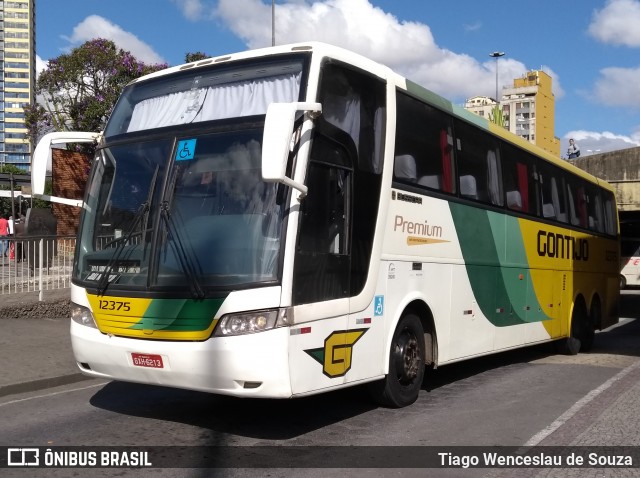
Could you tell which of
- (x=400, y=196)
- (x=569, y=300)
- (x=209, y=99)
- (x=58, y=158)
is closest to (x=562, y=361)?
(x=569, y=300)

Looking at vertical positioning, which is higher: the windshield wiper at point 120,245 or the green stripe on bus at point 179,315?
the windshield wiper at point 120,245

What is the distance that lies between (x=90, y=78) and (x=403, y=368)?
20278mm

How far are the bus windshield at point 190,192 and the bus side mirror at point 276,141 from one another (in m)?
0.62

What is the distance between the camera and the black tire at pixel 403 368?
22.1 ft

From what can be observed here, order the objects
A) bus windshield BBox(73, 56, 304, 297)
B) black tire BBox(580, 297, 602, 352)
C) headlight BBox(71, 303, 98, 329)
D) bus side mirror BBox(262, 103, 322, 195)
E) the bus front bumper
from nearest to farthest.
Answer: bus side mirror BBox(262, 103, 322, 195) < the bus front bumper < bus windshield BBox(73, 56, 304, 297) < headlight BBox(71, 303, 98, 329) < black tire BBox(580, 297, 602, 352)

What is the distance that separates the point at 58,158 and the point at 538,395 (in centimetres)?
1663

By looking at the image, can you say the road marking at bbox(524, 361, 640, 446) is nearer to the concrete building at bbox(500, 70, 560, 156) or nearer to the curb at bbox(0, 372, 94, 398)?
the curb at bbox(0, 372, 94, 398)

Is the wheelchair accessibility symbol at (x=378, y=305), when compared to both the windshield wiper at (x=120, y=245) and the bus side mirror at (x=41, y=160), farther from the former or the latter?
the bus side mirror at (x=41, y=160)

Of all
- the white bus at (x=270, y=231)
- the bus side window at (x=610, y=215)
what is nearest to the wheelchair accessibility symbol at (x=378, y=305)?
the white bus at (x=270, y=231)

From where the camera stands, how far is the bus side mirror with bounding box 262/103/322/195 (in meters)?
4.75

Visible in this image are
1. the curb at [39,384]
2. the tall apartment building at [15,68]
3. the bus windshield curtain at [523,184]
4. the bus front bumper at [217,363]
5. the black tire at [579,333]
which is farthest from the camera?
the tall apartment building at [15,68]

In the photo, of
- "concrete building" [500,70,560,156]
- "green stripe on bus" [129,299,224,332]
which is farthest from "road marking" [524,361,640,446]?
"concrete building" [500,70,560,156]

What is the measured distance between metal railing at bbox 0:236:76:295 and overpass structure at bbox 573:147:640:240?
71.9 feet

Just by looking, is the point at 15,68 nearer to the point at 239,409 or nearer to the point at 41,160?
the point at 41,160
